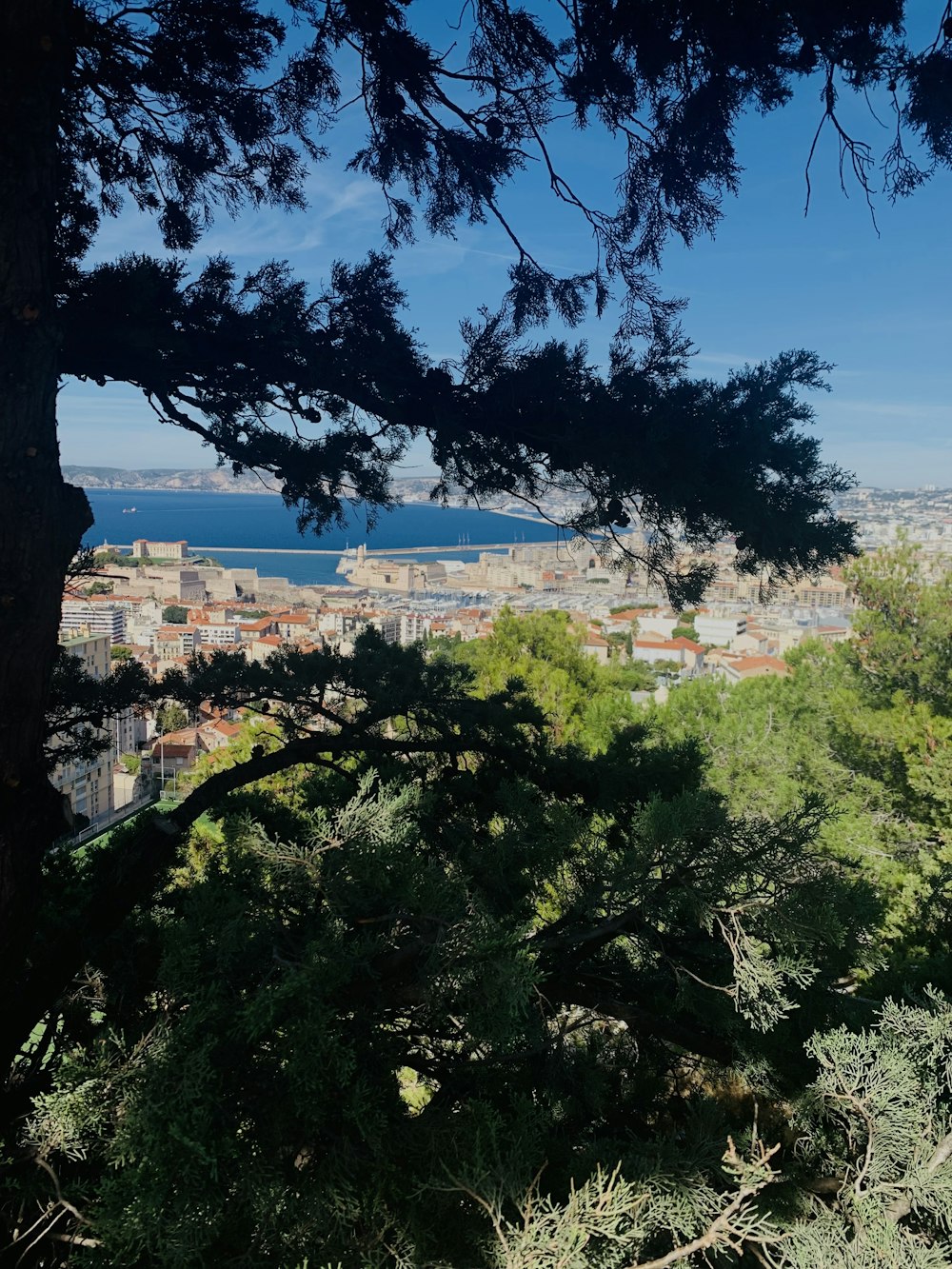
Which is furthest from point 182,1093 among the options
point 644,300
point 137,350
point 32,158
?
point 644,300

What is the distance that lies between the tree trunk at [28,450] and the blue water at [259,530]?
53573 mm

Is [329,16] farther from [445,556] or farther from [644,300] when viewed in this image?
[445,556]

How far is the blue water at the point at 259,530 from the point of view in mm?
63812

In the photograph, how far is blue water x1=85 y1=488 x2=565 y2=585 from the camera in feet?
209

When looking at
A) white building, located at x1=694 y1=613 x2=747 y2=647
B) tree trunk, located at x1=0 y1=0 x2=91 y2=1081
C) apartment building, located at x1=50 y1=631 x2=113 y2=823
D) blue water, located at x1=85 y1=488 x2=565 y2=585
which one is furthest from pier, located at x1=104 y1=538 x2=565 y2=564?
tree trunk, located at x1=0 y1=0 x2=91 y2=1081

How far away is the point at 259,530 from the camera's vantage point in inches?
3059

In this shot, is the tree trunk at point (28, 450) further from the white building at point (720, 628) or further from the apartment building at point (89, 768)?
the white building at point (720, 628)

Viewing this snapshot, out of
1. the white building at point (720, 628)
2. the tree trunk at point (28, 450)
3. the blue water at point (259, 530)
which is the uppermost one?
the blue water at point (259, 530)

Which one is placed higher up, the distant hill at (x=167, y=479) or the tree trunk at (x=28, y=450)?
the distant hill at (x=167, y=479)

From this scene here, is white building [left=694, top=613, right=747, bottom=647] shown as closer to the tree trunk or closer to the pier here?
the pier

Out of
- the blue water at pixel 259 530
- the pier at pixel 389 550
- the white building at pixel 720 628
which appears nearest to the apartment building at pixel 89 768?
the white building at pixel 720 628

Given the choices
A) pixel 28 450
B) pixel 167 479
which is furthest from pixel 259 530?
pixel 28 450

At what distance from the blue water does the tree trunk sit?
5357cm

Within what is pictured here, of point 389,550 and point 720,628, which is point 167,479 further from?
point 720,628
